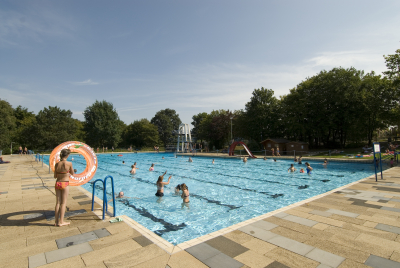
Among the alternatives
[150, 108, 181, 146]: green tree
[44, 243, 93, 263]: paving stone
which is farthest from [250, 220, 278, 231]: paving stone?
[150, 108, 181, 146]: green tree

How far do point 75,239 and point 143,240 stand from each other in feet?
5.00

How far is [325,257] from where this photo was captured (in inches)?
160

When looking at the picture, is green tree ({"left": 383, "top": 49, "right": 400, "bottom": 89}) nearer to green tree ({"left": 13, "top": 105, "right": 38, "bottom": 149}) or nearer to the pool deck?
the pool deck

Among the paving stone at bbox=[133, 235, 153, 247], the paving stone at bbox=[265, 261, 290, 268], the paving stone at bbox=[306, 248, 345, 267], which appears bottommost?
the paving stone at bbox=[306, 248, 345, 267]

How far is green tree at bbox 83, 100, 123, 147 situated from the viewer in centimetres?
5584

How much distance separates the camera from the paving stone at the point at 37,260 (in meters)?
3.80

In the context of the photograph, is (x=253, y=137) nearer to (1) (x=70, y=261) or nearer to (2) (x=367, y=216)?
(2) (x=367, y=216)

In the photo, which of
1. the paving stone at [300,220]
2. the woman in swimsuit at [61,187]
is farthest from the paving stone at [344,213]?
the woman in swimsuit at [61,187]

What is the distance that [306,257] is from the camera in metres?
4.07

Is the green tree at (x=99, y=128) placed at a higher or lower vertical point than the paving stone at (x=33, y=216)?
higher

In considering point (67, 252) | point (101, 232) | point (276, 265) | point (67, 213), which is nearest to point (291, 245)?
point (276, 265)

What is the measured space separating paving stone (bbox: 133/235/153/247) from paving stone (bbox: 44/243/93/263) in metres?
0.91

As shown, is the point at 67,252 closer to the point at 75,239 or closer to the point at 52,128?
the point at 75,239

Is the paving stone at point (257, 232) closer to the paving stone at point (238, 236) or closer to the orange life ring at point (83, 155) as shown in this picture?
the paving stone at point (238, 236)
